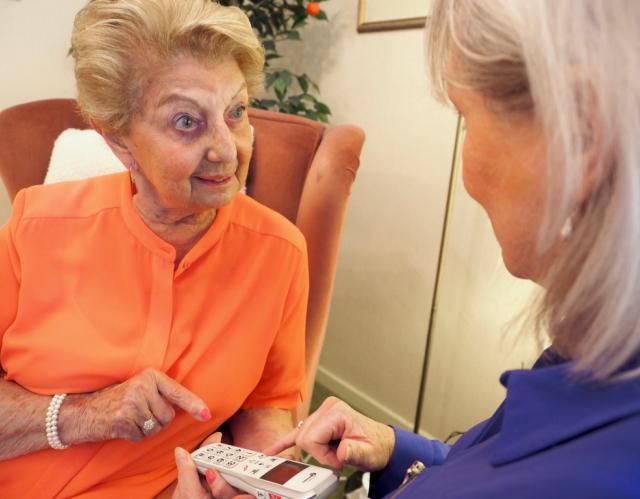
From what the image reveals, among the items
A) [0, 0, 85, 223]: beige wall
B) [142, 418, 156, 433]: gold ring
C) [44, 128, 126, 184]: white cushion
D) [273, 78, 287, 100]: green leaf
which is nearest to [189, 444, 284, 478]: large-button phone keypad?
[142, 418, 156, 433]: gold ring

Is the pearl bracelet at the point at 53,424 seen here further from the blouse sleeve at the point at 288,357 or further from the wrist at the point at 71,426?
the blouse sleeve at the point at 288,357

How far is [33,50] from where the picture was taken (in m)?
1.83

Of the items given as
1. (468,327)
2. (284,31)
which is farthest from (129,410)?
(284,31)

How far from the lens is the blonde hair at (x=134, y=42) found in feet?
2.75

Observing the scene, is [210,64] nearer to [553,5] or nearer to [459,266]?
[553,5]

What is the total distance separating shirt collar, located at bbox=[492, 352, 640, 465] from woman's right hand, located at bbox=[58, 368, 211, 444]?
571 mm

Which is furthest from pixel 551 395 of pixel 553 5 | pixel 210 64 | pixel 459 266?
pixel 459 266

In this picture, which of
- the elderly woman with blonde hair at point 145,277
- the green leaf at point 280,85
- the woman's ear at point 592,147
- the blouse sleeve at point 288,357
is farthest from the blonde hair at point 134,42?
the green leaf at point 280,85

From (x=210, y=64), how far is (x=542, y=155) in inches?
25.3

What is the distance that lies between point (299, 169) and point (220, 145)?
412mm

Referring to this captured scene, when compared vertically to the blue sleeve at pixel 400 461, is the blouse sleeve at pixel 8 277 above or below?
above

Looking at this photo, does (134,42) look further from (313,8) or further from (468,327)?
(468,327)

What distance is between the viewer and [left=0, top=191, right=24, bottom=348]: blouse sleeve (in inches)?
36.8

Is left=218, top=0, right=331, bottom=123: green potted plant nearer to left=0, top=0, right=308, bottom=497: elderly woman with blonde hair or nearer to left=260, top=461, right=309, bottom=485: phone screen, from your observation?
left=0, top=0, right=308, bottom=497: elderly woman with blonde hair
